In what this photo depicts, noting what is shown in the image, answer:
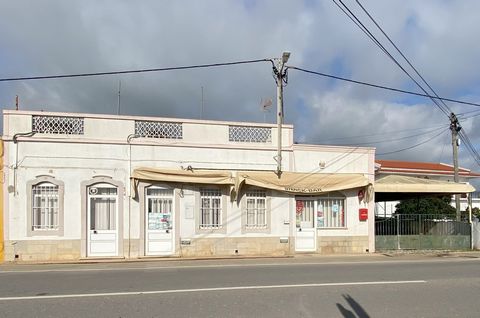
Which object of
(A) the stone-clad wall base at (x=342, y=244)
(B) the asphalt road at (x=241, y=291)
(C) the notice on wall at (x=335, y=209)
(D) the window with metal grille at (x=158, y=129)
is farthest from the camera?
(C) the notice on wall at (x=335, y=209)

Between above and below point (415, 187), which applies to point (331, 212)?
below

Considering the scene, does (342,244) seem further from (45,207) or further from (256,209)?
(45,207)

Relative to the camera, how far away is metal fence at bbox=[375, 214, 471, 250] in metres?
21.9

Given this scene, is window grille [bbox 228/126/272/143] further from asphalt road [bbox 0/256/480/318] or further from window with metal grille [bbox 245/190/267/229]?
asphalt road [bbox 0/256/480/318]

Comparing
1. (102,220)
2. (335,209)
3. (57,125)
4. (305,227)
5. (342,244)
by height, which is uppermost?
(57,125)

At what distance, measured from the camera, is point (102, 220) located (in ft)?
59.7

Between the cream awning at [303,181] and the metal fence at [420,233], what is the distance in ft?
9.34

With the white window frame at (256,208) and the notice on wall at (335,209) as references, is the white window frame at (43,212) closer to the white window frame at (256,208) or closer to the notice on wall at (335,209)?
the white window frame at (256,208)

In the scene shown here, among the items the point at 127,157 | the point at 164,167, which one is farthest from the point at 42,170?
the point at 164,167

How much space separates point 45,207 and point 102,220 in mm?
1945

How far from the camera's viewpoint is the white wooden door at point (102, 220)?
18.0 metres

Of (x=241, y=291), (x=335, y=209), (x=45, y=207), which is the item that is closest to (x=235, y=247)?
(x=335, y=209)

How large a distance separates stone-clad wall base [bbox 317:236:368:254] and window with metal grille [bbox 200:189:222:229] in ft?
13.8

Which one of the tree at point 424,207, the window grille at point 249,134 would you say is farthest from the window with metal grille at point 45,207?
the tree at point 424,207
